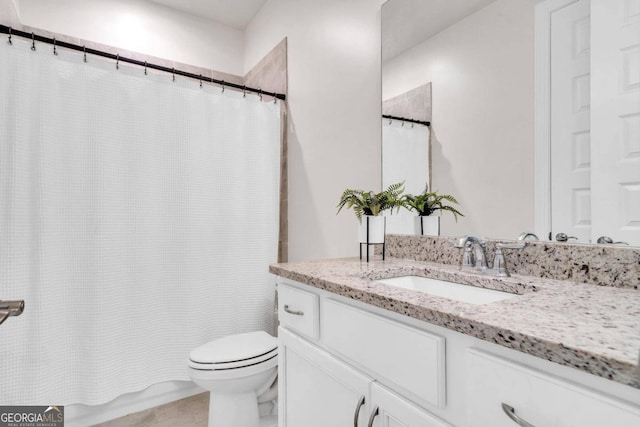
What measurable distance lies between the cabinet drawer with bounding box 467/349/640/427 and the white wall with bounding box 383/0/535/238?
0.66m

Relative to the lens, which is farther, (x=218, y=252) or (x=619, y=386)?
(x=218, y=252)

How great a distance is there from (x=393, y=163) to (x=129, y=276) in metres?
1.52

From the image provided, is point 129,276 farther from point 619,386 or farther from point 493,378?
point 619,386

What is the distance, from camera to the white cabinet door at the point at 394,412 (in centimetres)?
69

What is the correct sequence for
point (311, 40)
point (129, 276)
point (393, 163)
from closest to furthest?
point (393, 163) < point (129, 276) < point (311, 40)

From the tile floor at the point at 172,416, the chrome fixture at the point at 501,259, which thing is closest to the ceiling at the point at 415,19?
the chrome fixture at the point at 501,259

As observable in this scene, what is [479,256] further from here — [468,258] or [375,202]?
[375,202]

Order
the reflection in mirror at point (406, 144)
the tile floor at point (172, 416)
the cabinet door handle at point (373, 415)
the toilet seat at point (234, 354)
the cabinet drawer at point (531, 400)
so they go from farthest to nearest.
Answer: the tile floor at point (172, 416) < the toilet seat at point (234, 354) < the reflection in mirror at point (406, 144) < the cabinet door handle at point (373, 415) < the cabinet drawer at point (531, 400)

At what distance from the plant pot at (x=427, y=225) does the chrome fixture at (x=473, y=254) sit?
0.15 m

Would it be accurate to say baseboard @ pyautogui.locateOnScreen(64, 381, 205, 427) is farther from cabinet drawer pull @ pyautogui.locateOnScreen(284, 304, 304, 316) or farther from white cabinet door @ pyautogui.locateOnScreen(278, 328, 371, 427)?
cabinet drawer pull @ pyautogui.locateOnScreen(284, 304, 304, 316)

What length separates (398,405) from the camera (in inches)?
29.4

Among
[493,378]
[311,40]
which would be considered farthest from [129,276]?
[493,378]

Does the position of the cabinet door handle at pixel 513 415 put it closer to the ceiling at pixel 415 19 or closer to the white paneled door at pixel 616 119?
the white paneled door at pixel 616 119

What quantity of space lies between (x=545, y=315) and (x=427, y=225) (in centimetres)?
78
